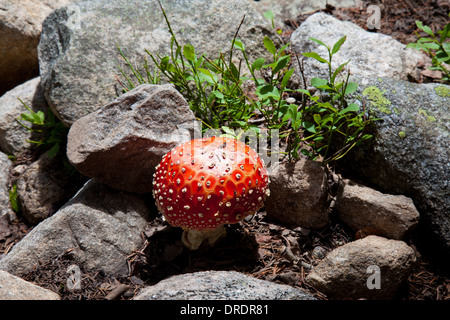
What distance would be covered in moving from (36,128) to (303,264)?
3219 mm

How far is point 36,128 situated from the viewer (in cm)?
457

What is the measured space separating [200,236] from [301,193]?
919 mm

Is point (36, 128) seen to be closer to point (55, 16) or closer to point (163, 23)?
point (55, 16)

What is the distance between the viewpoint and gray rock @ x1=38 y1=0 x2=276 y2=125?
159 inches

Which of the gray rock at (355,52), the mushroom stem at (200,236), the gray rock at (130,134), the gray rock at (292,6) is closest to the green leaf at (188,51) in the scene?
the gray rock at (130,134)

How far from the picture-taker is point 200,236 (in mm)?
3432

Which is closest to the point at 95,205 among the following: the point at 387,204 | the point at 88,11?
the point at 88,11

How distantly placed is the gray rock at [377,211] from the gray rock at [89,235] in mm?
1790

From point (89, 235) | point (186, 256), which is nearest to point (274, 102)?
point (186, 256)

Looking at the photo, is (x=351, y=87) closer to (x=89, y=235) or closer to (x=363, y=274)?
(x=363, y=274)

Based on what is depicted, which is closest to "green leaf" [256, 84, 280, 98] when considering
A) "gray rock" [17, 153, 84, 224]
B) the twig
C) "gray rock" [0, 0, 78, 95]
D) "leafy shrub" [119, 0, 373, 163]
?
"leafy shrub" [119, 0, 373, 163]

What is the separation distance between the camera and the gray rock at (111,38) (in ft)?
13.3

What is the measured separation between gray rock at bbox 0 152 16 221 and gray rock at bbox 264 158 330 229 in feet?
8.64

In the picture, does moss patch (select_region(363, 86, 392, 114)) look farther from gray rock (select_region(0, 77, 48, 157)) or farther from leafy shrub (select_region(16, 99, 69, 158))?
gray rock (select_region(0, 77, 48, 157))
